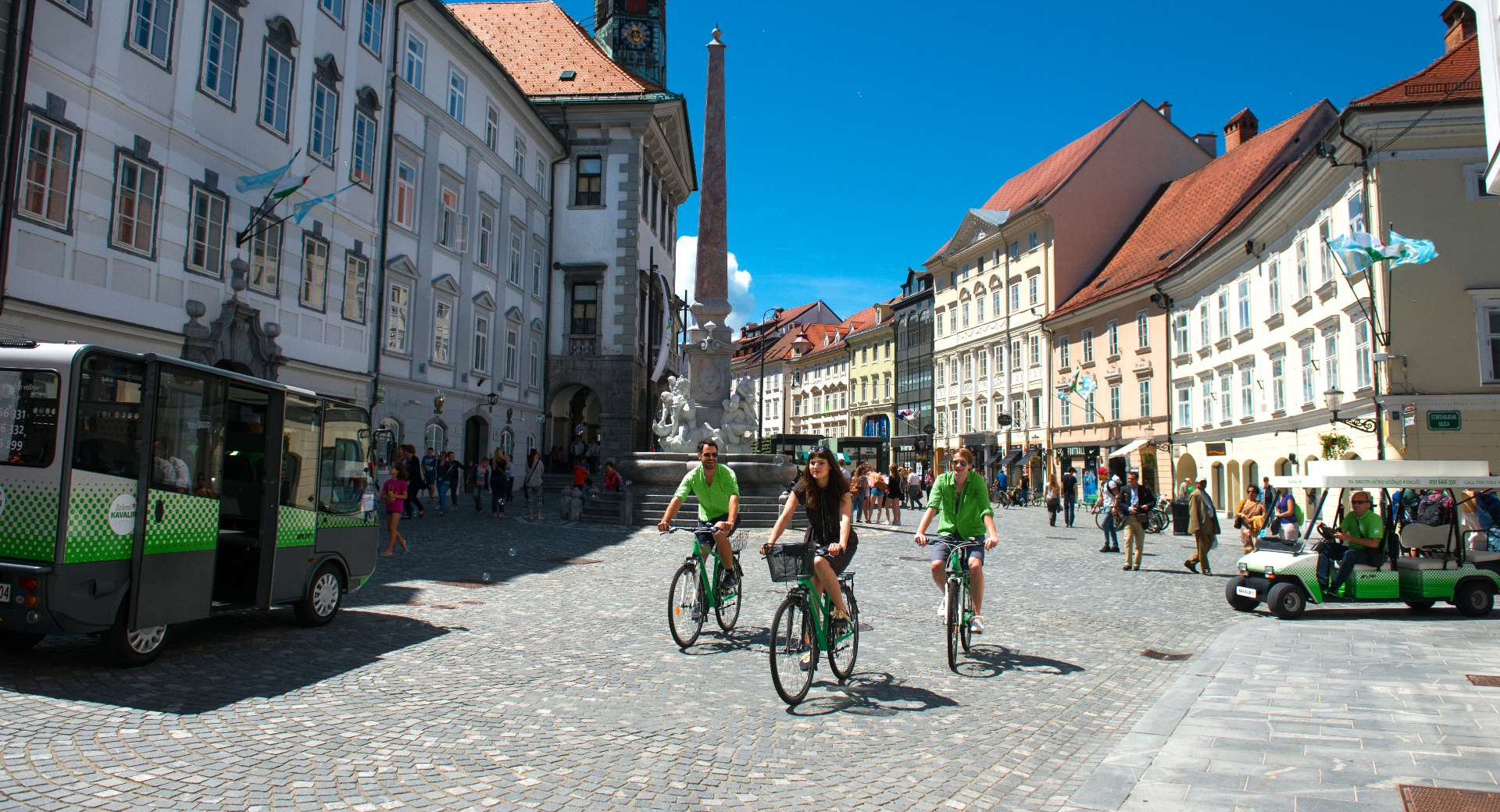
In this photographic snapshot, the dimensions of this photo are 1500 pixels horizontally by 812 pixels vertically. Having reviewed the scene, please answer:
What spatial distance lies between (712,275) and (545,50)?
21890 mm

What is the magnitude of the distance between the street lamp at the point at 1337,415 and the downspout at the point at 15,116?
1035 inches

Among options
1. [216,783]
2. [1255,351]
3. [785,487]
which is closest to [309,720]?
[216,783]

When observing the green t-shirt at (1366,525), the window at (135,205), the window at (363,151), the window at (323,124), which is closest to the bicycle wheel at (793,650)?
the green t-shirt at (1366,525)

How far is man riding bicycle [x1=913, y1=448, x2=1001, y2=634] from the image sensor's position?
7.84 m

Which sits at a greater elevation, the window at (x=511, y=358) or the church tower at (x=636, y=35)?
the church tower at (x=636, y=35)

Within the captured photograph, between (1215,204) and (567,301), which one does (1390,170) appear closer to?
(1215,204)

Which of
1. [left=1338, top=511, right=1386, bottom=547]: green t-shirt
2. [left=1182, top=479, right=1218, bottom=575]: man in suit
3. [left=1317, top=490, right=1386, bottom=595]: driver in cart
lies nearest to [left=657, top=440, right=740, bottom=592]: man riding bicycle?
[left=1317, top=490, right=1386, bottom=595]: driver in cart

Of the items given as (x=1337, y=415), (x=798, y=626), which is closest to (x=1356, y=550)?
(x=798, y=626)

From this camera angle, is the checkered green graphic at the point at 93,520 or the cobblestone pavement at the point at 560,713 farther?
the checkered green graphic at the point at 93,520

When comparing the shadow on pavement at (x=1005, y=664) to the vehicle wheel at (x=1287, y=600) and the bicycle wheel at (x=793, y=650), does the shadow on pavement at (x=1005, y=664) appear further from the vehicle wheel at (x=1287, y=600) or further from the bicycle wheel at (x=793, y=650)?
the vehicle wheel at (x=1287, y=600)

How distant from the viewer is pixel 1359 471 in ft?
36.1

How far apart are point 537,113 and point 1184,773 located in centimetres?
3517

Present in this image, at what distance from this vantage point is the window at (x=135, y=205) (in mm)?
16469

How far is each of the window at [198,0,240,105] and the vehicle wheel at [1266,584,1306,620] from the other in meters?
19.2
